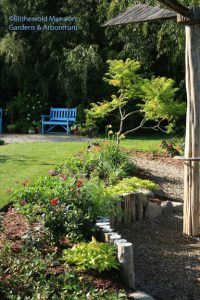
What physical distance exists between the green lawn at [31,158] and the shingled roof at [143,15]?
2410 millimetres

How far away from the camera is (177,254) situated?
197 inches

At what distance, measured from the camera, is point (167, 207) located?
6527 mm

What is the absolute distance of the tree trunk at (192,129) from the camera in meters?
5.35

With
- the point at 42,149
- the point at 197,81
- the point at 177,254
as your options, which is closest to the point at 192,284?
the point at 177,254

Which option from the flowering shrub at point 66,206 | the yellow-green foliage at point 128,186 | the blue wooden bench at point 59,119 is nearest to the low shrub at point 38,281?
the flowering shrub at point 66,206

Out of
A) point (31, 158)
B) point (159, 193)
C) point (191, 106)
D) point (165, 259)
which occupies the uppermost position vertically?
point (191, 106)

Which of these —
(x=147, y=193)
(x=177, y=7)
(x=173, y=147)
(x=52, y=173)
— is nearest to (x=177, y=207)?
(x=147, y=193)

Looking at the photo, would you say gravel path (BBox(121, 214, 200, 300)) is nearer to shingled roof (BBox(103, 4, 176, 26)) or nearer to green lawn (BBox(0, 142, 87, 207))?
green lawn (BBox(0, 142, 87, 207))

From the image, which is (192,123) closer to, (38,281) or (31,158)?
(38,281)

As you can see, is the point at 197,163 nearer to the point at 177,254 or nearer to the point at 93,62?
the point at 177,254

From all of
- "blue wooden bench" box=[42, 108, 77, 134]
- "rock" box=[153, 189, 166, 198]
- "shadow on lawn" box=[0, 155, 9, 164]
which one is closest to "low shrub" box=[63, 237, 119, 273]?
"rock" box=[153, 189, 166, 198]

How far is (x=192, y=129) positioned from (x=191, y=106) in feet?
0.79

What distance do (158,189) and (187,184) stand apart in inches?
60.6

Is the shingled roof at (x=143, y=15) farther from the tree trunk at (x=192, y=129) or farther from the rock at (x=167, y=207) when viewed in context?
the rock at (x=167, y=207)
